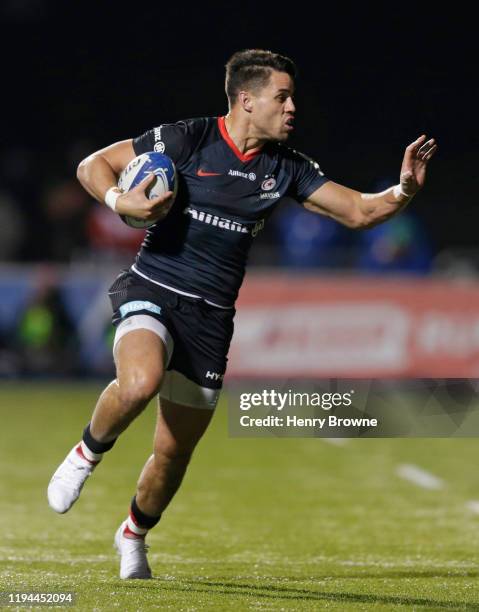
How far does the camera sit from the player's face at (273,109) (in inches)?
229

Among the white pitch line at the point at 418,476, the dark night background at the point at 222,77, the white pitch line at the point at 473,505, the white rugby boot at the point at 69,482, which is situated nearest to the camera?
the white rugby boot at the point at 69,482

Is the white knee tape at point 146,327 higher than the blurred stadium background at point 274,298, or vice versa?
the white knee tape at point 146,327

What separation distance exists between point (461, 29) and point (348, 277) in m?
10.1

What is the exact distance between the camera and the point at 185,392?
5.75 m

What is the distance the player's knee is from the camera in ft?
17.1

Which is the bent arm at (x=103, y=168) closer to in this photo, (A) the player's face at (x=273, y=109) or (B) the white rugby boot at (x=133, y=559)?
(A) the player's face at (x=273, y=109)

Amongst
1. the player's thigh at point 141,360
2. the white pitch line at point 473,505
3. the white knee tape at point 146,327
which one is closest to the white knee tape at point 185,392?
the white knee tape at point 146,327

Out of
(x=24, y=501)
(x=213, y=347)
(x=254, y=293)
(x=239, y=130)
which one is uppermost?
(x=239, y=130)

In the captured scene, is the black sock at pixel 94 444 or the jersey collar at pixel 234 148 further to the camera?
the jersey collar at pixel 234 148

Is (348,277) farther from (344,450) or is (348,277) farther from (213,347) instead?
(213,347)

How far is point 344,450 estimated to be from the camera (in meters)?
12.0

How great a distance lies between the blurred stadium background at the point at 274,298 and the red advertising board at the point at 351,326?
0.03 meters

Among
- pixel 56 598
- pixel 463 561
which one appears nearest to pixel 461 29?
pixel 463 561

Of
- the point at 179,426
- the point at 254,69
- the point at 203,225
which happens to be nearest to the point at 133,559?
the point at 179,426
